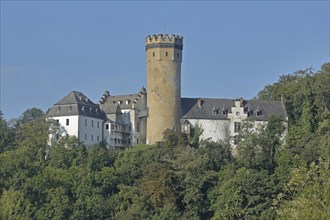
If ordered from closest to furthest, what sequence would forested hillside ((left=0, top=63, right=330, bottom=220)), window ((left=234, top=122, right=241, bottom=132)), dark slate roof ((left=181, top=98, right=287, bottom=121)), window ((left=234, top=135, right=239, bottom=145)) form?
forested hillside ((left=0, top=63, right=330, bottom=220))
window ((left=234, top=135, right=239, bottom=145))
window ((left=234, top=122, right=241, bottom=132))
dark slate roof ((left=181, top=98, right=287, bottom=121))

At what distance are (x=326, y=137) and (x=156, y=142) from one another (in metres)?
15.7

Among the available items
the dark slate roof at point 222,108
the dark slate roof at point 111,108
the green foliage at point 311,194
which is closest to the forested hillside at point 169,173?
the dark slate roof at point 222,108

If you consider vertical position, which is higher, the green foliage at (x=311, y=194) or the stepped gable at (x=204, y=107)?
the stepped gable at (x=204, y=107)

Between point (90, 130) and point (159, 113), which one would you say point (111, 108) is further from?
point (159, 113)

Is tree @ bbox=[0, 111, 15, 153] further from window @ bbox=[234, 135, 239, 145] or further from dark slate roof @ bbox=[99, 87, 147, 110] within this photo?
window @ bbox=[234, 135, 239, 145]

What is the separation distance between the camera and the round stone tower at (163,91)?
9669 cm

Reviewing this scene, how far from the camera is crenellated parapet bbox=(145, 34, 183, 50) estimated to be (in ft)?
322

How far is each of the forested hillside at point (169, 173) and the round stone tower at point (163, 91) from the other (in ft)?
6.83

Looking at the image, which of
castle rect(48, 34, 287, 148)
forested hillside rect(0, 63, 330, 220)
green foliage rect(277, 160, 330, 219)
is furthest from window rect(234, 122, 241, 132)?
green foliage rect(277, 160, 330, 219)

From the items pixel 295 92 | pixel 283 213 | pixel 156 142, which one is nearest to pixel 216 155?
pixel 156 142

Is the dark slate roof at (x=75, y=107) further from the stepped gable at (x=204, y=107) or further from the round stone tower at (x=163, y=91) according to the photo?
the stepped gable at (x=204, y=107)

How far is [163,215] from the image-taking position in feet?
275

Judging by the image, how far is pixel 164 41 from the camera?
98.4 meters

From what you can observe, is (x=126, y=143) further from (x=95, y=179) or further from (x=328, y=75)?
(x=328, y=75)
